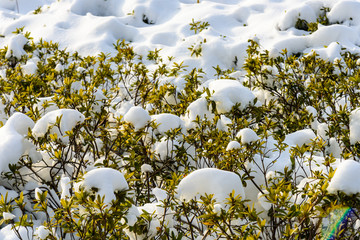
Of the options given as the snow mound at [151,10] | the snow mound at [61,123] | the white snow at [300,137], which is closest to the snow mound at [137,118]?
the snow mound at [61,123]

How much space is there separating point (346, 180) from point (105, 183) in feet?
3.62

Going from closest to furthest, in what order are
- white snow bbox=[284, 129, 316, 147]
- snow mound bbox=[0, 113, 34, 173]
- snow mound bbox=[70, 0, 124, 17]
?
snow mound bbox=[0, 113, 34, 173], white snow bbox=[284, 129, 316, 147], snow mound bbox=[70, 0, 124, 17]

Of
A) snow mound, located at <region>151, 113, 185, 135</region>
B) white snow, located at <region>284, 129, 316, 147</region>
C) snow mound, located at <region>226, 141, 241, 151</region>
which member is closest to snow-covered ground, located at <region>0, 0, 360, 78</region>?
white snow, located at <region>284, 129, 316, 147</region>

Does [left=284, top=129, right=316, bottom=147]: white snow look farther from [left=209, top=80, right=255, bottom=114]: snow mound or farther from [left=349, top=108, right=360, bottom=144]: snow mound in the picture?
[left=209, top=80, right=255, bottom=114]: snow mound

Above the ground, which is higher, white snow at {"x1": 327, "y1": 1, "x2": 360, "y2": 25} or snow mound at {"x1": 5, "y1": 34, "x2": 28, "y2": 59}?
white snow at {"x1": 327, "y1": 1, "x2": 360, "y2": 25}

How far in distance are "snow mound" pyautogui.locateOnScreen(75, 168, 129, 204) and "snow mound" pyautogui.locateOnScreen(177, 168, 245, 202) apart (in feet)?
1.10

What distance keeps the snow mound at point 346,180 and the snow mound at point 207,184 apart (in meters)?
0.45

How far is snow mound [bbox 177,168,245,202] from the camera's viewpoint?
6.06 ft

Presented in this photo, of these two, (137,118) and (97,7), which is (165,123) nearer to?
(137,118)

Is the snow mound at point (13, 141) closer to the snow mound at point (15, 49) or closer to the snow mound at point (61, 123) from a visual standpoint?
the snow mound at point (61, 123)

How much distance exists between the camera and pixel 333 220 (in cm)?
194

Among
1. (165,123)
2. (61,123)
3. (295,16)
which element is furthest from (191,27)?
(61,123)

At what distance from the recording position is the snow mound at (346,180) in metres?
1.61

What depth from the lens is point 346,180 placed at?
1627 mm
